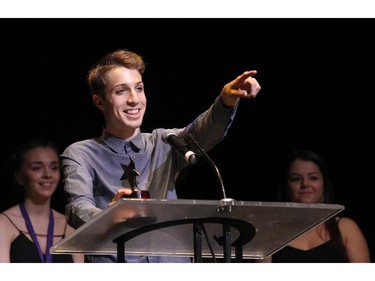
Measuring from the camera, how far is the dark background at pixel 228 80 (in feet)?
14.7

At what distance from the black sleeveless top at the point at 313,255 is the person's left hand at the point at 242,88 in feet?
5.82

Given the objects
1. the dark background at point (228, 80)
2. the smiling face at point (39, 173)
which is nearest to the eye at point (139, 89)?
the dark background at point (228, 80)

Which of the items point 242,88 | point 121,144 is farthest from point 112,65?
point 242,88

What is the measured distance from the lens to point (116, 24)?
4.48 metres

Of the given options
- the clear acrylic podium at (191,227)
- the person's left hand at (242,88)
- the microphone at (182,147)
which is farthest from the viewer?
the person's left hand at (242,88)

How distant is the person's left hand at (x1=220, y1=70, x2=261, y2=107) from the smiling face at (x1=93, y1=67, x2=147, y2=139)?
381 millimetres

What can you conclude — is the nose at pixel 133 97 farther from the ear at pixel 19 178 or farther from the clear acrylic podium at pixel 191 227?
the ear at pixel 19 178

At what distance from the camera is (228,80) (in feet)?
15.3

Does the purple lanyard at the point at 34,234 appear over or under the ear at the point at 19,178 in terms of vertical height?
under

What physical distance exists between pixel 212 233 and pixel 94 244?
0.35 m

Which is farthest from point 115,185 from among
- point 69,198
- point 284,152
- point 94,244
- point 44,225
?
point 284,152

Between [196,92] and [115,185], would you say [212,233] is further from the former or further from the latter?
[196,92]

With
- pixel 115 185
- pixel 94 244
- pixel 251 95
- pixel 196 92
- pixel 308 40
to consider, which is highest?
pixel 308 40

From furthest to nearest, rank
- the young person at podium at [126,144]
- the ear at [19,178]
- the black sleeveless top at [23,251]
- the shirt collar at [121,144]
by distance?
the ear at [19,178] < the black sleeveless top at [23,251] < the shirt collar at [121,144] < the young person at podium at [126,144]
